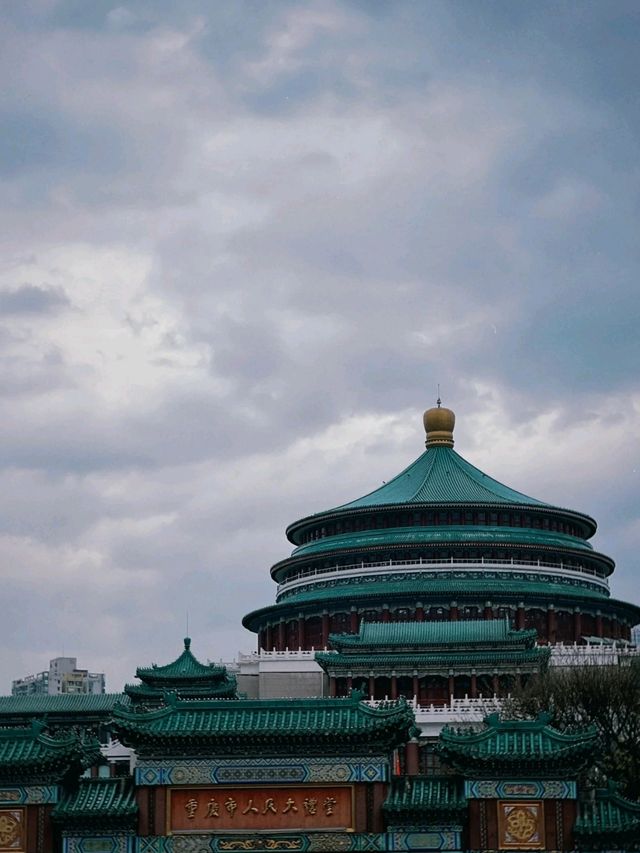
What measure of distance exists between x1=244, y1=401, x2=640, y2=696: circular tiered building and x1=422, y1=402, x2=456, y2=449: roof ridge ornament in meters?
5.57

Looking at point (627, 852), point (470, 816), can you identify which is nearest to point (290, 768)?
point (470, 816)

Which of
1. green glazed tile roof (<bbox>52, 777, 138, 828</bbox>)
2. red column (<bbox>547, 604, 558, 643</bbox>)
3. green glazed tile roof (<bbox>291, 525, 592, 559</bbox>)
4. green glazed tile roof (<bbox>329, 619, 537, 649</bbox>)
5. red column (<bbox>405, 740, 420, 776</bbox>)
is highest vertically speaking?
green glazed tile roof (<bbox>291, 525, 592, 559</bbox>)

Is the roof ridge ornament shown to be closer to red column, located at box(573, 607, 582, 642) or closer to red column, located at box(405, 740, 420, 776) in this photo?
red column, located at box(573, 607, 582, 642)

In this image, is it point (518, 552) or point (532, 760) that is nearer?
point (532, 760)

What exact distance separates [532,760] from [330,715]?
5888 millimetres

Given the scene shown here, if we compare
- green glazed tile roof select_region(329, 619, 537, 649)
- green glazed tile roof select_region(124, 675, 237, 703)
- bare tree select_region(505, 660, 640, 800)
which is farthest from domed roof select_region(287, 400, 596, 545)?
bare tree select_region(505, 660, 640, 800)

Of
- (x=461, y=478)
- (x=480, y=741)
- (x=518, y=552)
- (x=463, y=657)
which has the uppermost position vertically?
(x=461, y=478)

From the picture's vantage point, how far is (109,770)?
74438 millimetres

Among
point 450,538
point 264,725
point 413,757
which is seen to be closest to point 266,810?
point 264,725

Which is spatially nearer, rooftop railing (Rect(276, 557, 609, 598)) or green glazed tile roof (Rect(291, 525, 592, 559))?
rooftop railing (Rect(276, 557, 609, 598))

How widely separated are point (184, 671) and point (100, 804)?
33.9 meters

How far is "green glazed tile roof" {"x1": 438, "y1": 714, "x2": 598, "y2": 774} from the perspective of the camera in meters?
42.8

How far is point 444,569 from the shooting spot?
93500 millimetres

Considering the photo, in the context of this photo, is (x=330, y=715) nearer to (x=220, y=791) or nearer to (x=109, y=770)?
(x=220, y=791)
